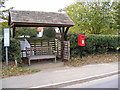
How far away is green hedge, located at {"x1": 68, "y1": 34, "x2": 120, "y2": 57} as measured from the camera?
8.88 meters

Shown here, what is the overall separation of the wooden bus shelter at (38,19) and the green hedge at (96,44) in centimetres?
79

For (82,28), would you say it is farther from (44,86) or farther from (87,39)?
(44,86)

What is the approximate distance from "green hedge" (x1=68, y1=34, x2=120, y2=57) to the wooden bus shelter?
79cm

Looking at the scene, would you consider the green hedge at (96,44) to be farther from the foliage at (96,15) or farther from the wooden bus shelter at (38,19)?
the foliage at (96,15)

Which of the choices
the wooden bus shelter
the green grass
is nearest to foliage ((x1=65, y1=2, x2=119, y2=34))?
the wooden bus shelter

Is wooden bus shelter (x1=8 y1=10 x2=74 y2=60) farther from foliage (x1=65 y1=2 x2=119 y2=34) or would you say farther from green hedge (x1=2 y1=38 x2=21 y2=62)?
foliage (x1=65 y1=2 x2=119 y2=34)

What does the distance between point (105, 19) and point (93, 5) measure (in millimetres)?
1951

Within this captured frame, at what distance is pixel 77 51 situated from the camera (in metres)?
9.11

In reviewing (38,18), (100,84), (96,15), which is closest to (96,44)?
(96,15)

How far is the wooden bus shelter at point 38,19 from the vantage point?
290 inches

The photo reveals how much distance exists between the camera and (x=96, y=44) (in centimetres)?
1005

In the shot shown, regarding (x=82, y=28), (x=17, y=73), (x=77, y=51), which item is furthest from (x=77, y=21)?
(x=17, y=73)

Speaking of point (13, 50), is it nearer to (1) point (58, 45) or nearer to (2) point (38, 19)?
(2) point (38, 19)

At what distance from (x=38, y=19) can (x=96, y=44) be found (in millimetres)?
5181
